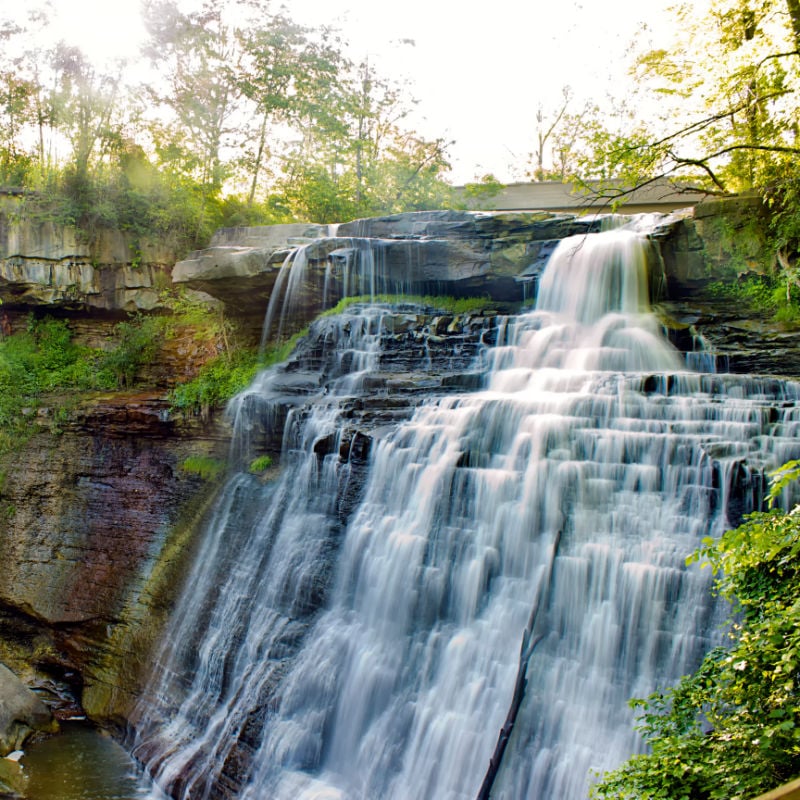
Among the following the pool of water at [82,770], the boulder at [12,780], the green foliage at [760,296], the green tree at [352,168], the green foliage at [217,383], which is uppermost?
the green tree at [352,168]

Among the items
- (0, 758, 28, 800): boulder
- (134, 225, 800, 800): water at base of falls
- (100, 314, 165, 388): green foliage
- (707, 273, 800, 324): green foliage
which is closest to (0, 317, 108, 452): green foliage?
(100, 314, 165, 388): green foliage

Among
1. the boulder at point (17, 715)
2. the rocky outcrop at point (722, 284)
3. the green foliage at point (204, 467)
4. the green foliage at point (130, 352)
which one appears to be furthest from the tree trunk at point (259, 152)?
the boulder at point (17, 715)

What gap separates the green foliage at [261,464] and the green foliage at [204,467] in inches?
36.1

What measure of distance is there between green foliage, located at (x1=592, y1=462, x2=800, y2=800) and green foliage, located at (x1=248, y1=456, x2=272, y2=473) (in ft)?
27.3

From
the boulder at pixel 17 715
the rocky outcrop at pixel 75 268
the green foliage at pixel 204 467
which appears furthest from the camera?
the rocky outcrop at pixel 75 268

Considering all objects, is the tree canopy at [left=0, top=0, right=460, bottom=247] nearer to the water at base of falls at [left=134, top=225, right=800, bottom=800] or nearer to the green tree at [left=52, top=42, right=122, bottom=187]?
the green tree at [left=52, top=42, right=122, bottom=187]

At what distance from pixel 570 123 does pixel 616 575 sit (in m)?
29.0

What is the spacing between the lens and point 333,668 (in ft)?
28.5

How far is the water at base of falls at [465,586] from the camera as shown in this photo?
22.9ft

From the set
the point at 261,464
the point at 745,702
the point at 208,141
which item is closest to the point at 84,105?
the point at 208,141

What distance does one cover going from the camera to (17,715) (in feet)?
34.4

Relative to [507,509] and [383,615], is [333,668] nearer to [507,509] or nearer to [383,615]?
[383,615]

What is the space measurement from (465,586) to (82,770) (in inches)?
250

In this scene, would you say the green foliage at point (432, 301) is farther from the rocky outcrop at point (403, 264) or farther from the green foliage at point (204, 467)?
the green foliage at point (204, 467)
